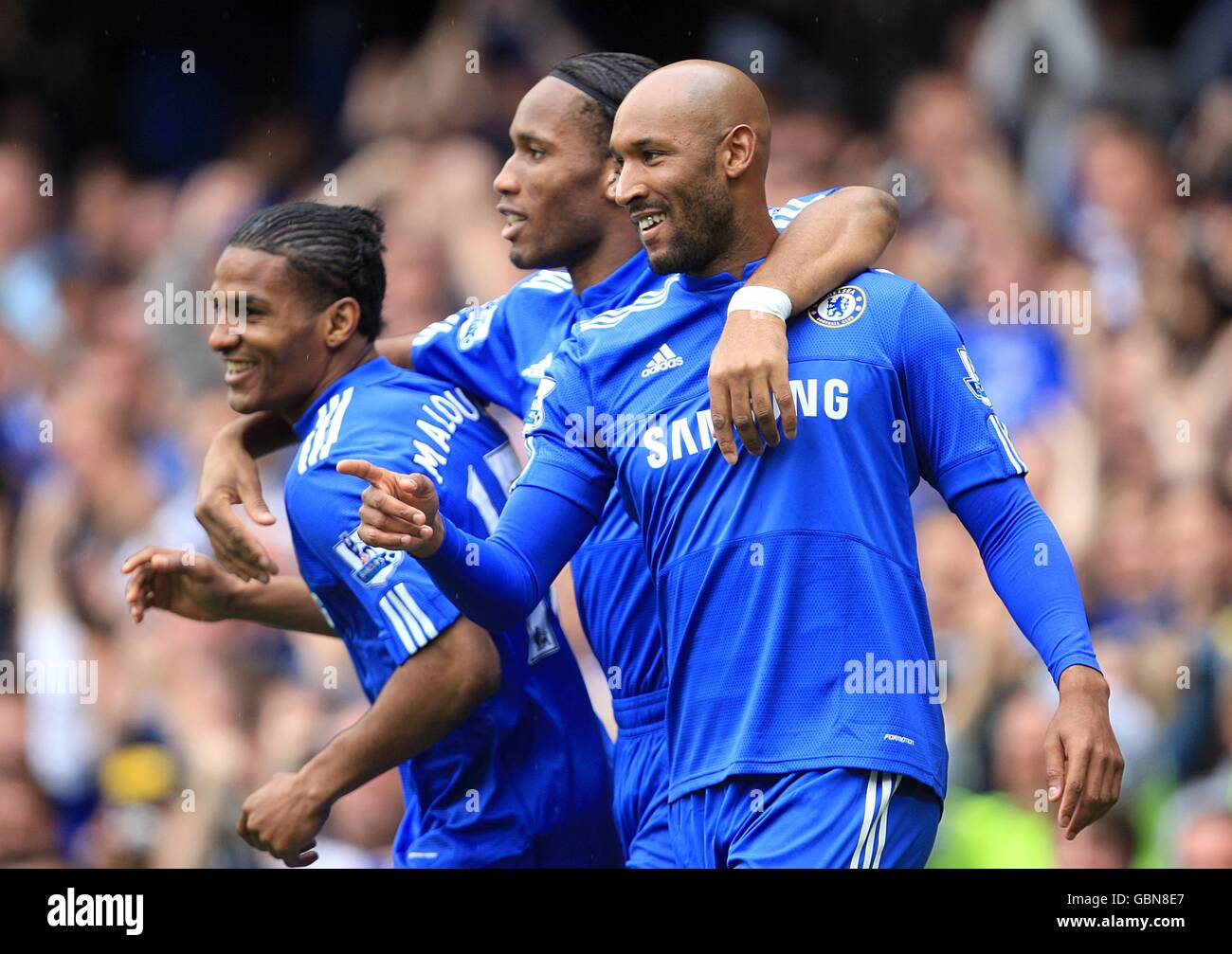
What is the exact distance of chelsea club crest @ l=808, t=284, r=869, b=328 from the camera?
115 inches

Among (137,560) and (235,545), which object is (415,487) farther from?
(137,560)

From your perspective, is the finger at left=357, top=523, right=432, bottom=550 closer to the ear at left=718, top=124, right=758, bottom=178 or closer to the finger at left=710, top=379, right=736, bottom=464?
the finger at left=710, top=379, right=736, bottom=464

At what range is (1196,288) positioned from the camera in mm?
6059

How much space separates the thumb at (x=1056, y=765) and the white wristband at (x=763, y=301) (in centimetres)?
80

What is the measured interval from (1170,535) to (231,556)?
333 centimetres

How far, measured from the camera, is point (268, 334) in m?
3.67

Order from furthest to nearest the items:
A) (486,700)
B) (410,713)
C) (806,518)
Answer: (486,700) < (410,713) < (806,518)

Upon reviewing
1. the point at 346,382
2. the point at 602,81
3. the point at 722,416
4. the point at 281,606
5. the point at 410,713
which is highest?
the point at 602,81

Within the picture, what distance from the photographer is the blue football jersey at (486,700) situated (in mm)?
3445

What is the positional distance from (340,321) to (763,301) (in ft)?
3.97

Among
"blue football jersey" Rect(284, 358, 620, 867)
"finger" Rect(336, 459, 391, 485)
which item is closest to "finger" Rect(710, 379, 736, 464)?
"finger" Rect(336, 459, 391, 485)

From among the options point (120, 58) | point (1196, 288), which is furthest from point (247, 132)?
point (1196, 288)

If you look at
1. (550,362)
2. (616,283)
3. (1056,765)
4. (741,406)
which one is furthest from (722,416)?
(616,283)
